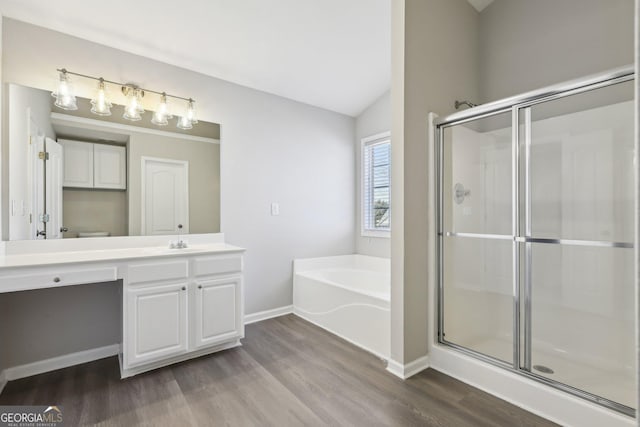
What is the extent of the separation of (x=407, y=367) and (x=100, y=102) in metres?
3.00

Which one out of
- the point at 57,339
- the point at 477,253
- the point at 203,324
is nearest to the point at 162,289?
the point at 203,324

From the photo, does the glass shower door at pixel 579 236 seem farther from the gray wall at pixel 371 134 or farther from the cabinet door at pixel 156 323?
the cabinet door at pixel 156 323

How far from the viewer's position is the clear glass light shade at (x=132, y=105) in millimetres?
2379

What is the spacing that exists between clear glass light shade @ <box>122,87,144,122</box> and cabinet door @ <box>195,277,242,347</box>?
1.46 m

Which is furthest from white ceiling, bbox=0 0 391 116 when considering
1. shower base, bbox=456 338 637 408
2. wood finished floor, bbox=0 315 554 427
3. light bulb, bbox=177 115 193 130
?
shower base, bbox=456 338 637 408

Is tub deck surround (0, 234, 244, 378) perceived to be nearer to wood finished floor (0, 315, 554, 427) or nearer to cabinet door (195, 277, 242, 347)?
cabinet door (195, 277, 242, 347)

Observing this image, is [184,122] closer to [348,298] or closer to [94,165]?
[94,165]

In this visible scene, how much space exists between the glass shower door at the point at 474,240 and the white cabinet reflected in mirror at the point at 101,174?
208 cm

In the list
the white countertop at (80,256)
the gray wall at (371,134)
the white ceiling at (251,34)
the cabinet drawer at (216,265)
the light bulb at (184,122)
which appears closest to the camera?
the white countertop at (80,256)

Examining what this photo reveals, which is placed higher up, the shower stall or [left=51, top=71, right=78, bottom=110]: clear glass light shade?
[left=51, top=71, right=78, bottom=110]: clear glass light shade

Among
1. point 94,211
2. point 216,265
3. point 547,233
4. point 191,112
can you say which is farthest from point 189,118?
point 547,233

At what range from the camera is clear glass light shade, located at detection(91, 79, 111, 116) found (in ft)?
7.41

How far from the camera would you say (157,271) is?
2061 mm

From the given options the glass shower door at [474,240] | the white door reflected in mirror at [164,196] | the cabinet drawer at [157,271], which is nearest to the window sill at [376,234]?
the glass shower door at [474,240]
